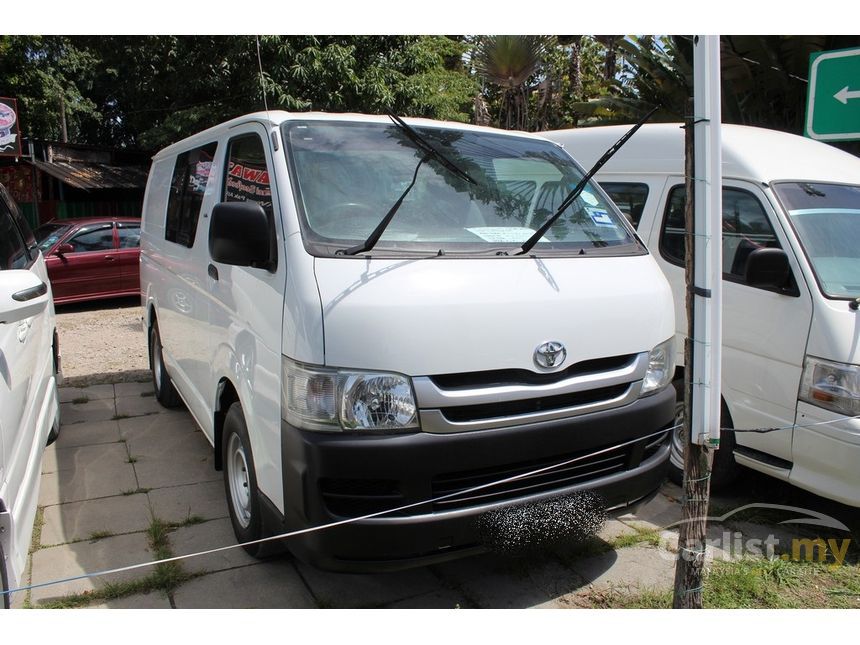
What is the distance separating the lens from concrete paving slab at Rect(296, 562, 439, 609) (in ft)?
10.6

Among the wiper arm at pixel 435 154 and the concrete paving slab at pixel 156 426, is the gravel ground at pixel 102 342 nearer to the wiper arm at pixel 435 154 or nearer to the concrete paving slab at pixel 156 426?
the concrete paving slab at pixel 156 426

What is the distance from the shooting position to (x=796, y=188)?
436cm

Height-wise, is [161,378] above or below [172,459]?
above

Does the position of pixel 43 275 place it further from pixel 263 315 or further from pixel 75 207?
pixel 75 207

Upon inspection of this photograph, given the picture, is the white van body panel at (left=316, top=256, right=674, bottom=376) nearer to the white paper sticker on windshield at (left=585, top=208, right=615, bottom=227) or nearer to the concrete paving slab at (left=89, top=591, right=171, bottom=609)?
the white paper sticker on windshield at (left=585, top=208, right=615, bottom=227)

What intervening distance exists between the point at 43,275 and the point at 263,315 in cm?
328

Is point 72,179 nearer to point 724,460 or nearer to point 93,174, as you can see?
point 93,174

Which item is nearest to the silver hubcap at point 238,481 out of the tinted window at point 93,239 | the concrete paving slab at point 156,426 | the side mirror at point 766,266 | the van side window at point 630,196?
the concrete paving slab at point 156,426

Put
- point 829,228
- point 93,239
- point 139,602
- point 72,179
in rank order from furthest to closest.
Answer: point 72,179, point 93,239, point 829,228, point 139,602

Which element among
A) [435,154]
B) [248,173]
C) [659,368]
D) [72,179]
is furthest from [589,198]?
[72,179]

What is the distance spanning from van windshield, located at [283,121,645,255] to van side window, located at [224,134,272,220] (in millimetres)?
212

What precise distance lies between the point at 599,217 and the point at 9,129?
16.5 meters

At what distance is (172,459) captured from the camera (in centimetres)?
503

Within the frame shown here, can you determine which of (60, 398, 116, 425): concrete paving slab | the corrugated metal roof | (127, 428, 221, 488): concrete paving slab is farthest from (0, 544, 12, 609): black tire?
the corrugated metal roof
